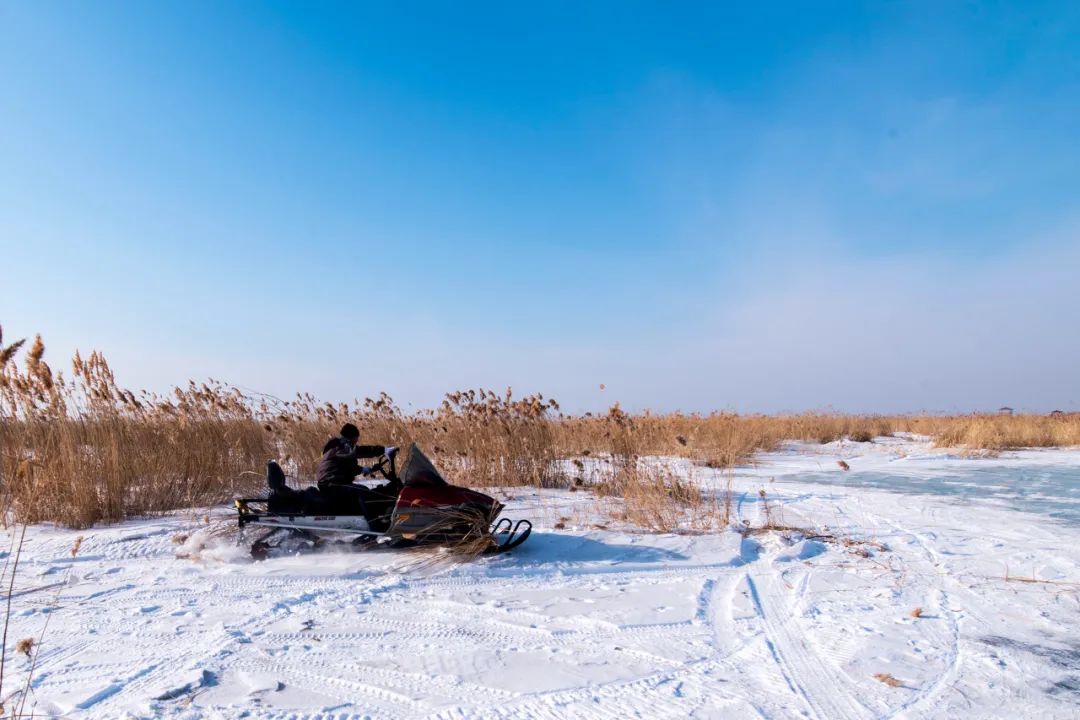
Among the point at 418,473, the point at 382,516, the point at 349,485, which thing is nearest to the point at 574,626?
the point at 418,473

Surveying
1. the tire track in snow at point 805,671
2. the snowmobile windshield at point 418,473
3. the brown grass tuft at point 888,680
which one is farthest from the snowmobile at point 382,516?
the brown grass tuft at point 888,680

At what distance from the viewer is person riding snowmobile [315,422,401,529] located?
5.88 meters

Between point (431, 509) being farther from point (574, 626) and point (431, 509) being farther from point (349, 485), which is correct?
point (574, 626)

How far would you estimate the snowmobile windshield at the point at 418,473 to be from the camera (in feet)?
19.0

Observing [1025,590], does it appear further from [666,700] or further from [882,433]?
[882,433]

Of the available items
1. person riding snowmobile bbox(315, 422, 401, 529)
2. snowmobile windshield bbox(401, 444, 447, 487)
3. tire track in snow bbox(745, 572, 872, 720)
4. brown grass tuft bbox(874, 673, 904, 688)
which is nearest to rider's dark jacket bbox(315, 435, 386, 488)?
person riding snowmobile bbox(315, 422, 401, 529)

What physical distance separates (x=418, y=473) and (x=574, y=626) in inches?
90.5

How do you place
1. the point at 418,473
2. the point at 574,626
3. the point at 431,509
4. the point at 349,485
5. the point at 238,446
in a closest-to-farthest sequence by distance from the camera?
the point at 574,626 → the point at 431,509 → the point at 418,473 → the point at 349,485 → the point at 238,446

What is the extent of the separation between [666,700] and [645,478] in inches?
204

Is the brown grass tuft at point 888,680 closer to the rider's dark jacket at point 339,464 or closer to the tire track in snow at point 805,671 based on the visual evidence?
the tire track in snow at point 805,671

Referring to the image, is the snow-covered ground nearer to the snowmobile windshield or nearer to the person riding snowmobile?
the person riding snowmobile

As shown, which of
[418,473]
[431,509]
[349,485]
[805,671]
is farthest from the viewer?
[349,485]

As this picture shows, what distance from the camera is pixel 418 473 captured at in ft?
19.1

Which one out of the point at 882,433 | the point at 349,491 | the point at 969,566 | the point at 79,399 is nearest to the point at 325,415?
the point at 79,399
